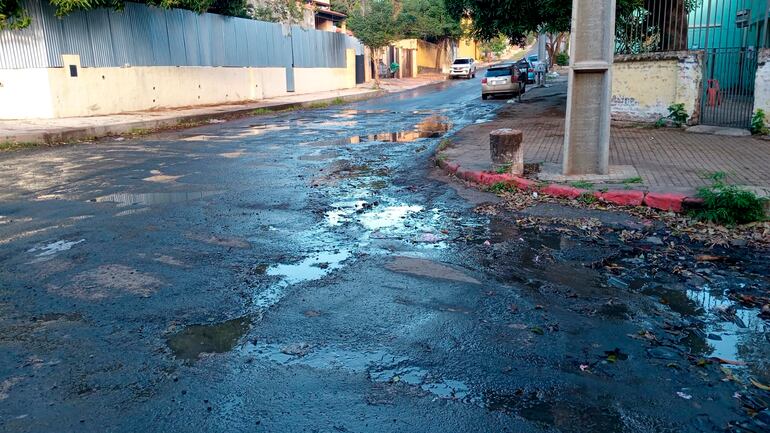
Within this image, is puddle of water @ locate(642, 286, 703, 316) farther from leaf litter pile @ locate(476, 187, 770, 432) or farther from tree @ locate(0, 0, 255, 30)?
tree @ locate(0, 0, 255, 30)

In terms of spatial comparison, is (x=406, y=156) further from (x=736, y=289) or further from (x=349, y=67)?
(x=349, y=67)

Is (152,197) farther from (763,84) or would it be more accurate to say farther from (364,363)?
(763,84)

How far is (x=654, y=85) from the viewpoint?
15.1 metres

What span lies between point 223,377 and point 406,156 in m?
9.46

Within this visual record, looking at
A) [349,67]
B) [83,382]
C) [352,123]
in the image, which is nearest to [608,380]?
[83,382]

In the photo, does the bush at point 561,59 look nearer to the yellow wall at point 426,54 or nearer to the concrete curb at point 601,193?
the yellow wall at point 426,54

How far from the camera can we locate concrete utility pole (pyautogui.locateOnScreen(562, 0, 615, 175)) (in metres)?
8.67

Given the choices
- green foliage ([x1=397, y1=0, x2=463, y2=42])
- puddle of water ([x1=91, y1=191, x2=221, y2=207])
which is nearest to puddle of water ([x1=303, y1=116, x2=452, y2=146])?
puddle of water ([x1=91, y1=191, x2=221, y2=207])

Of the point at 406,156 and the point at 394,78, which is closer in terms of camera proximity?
the point at 406,156

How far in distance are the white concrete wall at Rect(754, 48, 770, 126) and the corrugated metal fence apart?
61.9ft

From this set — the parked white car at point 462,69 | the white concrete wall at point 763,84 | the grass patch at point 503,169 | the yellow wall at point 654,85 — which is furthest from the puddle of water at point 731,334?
the parked white car at point 462,69

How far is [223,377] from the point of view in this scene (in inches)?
149

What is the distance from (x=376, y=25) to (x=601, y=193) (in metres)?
36.8

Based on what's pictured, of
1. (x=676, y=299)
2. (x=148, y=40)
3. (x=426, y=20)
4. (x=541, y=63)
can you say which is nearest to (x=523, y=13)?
(x=148, y=40)
